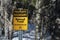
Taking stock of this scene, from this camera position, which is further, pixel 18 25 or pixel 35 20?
pixel 35 20

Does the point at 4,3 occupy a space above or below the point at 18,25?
above

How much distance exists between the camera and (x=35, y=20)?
14.7 ft

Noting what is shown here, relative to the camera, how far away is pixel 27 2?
15.4 ft

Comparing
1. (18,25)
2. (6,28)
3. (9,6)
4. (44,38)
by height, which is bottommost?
(44,38)

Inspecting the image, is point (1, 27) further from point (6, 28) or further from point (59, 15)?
point (59, 15)

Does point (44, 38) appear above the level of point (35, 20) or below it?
below

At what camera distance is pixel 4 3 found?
443cm

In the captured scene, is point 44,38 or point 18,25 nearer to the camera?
point 18,25

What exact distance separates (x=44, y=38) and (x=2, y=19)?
1.16 metres

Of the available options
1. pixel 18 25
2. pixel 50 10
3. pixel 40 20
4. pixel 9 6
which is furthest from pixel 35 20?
pixel 18 25

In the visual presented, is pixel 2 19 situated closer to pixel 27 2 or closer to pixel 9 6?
pixel 9 6

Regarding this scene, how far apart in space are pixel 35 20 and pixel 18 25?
2.01 metres

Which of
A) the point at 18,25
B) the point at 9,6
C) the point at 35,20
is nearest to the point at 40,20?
the point at 35,20

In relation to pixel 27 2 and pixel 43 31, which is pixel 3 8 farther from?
pixel 43 31
